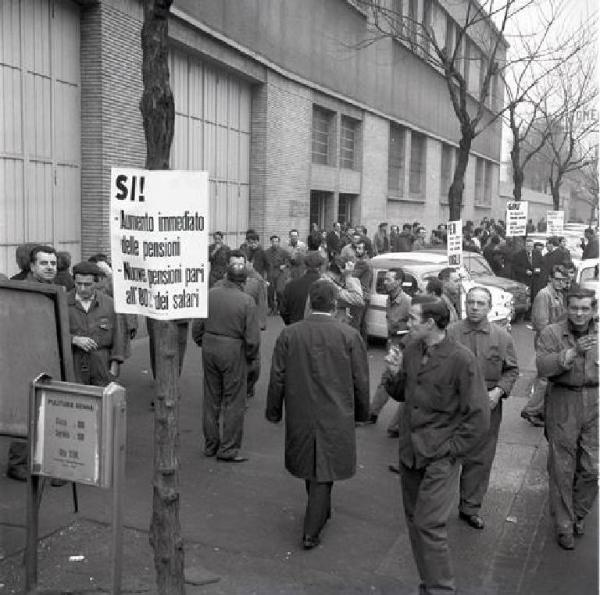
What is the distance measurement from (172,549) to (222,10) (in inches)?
599

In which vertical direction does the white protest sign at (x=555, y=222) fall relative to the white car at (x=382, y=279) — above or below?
above

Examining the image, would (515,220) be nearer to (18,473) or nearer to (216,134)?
(216,134)

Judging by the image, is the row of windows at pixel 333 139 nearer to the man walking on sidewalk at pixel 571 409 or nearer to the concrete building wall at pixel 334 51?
the concrete building wall at pixel 334 51

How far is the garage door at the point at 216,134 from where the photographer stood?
17000 mm

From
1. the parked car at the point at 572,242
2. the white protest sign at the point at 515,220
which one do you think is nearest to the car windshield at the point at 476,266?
the white protest sign at the point at 515,220

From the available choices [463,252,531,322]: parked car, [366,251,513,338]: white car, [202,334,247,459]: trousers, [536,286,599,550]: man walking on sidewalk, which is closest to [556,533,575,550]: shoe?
[536,286,599,550]: man walking on sidewalk

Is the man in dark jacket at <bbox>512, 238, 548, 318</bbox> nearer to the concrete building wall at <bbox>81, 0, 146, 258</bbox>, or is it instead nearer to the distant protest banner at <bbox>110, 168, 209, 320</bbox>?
the concrete building wall at <bbox>81, 0, 146, 258</bbox>

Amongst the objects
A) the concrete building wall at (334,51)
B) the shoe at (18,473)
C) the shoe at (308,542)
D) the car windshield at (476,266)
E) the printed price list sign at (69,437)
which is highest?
the concrete building wall at (334,51)

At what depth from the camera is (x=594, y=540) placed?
5938mm

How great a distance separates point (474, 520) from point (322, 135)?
66.1ft

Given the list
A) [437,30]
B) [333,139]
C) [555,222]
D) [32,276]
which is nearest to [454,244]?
[32,276]

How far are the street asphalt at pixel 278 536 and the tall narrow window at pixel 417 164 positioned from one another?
88.5 ft

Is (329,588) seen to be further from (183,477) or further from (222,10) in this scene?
(222,10)

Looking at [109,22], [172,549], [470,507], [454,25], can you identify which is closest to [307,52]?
[109,22]
